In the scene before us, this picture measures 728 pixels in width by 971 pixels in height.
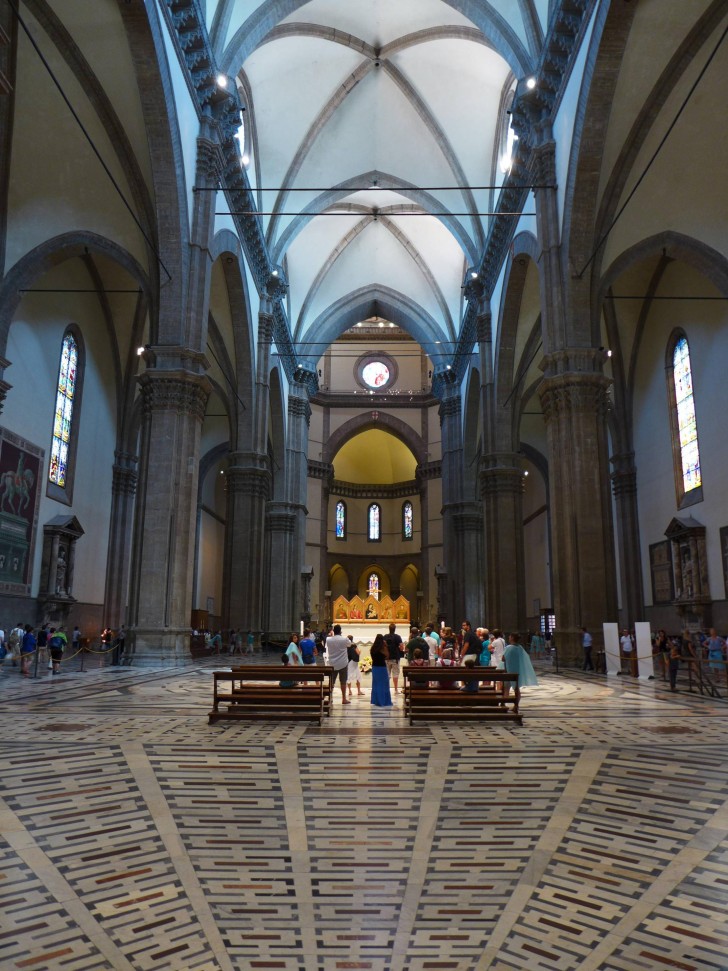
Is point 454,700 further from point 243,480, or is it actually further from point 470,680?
point 243,480

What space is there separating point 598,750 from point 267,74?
22662mm

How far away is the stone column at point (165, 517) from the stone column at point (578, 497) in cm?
778

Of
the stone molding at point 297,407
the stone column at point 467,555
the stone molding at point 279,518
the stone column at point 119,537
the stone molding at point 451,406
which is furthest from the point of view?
the stone molding at point 297,407

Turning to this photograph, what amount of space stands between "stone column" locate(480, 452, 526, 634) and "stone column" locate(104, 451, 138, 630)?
11897 mm

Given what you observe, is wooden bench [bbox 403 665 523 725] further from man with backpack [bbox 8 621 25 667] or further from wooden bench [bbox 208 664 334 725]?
man with backpack [bbox 8 621 25 667]

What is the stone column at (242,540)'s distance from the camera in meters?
25.2

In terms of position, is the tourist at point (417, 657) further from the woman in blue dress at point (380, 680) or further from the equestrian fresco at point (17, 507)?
the equestrian fresco at point (17, 507)

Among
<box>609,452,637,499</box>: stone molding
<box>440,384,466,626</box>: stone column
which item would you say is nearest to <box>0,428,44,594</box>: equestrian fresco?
<box>609,452,637,499</box>: stone molding

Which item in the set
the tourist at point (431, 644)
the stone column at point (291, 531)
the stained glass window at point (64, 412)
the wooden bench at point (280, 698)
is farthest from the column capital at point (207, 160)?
the stone column at point (291, 531)

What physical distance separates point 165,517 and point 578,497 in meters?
8.64

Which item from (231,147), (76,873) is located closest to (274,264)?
(231,147)

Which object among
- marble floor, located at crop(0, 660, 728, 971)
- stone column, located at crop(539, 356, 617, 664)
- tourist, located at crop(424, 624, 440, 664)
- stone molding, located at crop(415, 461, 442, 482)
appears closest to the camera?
marble floor, located at crop(0, 660, 728, 971)

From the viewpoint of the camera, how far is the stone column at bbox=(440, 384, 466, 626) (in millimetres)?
33656

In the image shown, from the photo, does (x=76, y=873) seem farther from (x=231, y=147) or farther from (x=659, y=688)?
(x=231, y=147)
